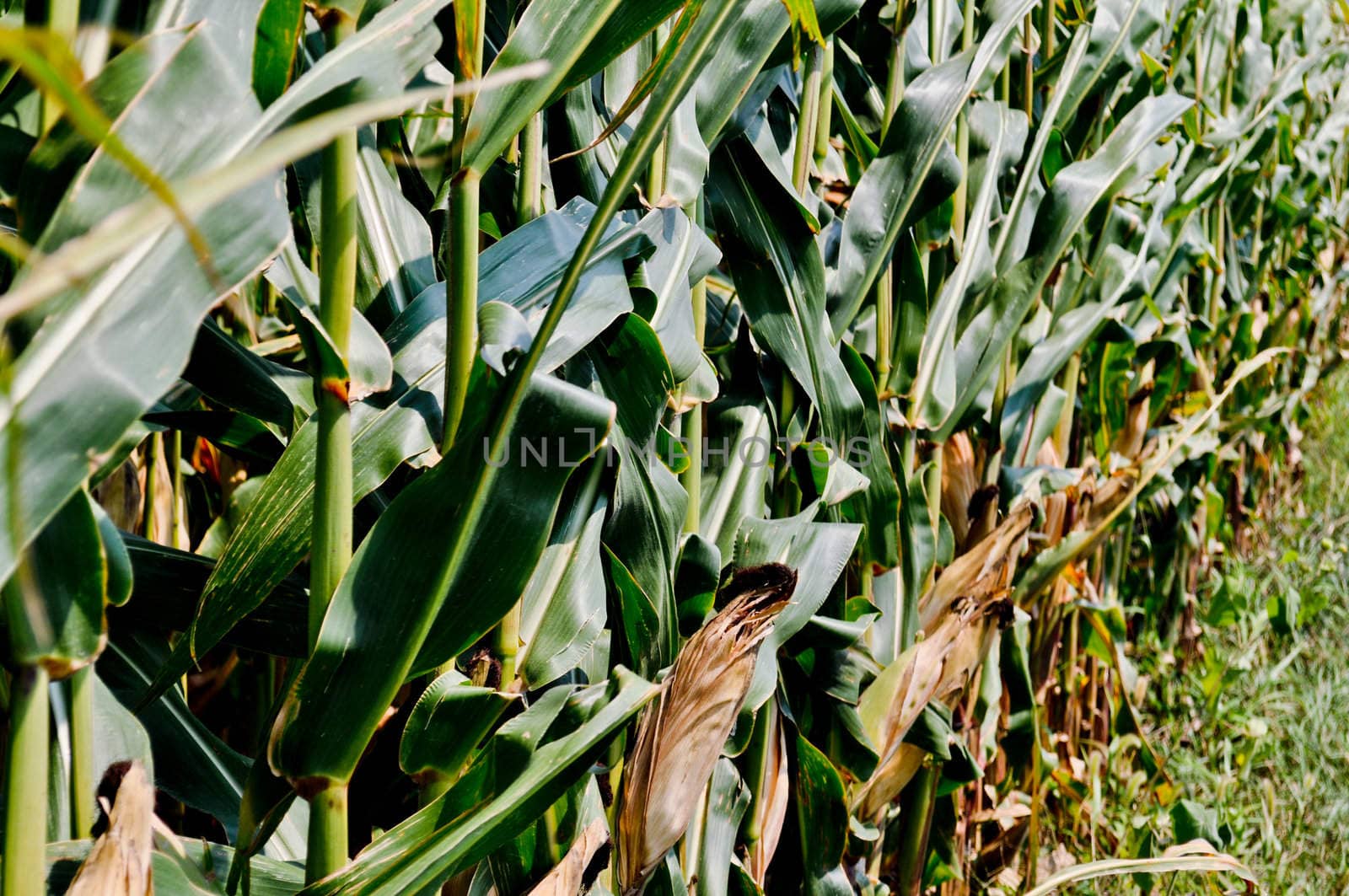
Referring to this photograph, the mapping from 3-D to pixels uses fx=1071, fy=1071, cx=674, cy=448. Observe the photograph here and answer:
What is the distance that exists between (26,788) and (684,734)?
389 millimetres

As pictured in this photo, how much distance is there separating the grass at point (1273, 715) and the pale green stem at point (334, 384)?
136 cm

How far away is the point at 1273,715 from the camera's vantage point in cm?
216

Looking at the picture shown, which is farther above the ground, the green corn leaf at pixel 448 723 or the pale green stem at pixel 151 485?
the pale green stem at pixel 151 485

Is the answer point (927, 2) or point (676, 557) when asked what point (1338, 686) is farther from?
point (676, 557)

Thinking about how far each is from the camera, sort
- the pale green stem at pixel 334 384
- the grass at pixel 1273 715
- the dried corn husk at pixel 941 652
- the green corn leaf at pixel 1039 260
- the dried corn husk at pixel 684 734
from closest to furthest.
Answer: the pale green stem at pixel 334 384
the dried corn husk at pixel 684 734
the dried corn husk at pixel 941 652
the green corn leaf at pixel 1039 260
the grass at pixel 1273 715

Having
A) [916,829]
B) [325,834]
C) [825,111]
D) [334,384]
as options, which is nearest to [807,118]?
[825,111]

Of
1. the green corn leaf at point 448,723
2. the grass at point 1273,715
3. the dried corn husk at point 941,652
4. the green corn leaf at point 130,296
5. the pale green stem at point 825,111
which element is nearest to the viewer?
the green corn leaf at point 130,296

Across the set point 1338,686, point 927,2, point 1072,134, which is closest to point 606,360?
point 927,2

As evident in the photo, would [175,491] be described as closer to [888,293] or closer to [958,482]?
[888,293]

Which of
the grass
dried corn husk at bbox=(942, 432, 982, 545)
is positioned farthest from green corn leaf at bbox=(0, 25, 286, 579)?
the grass

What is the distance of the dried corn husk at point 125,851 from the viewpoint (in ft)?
1.38

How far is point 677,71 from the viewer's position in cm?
49

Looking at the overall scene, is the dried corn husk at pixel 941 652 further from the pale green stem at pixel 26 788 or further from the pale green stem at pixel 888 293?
the pale green stem at pixel 26 788

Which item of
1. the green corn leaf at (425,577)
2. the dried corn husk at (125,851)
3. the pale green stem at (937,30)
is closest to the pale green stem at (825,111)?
the pale green stem at (937,30)
